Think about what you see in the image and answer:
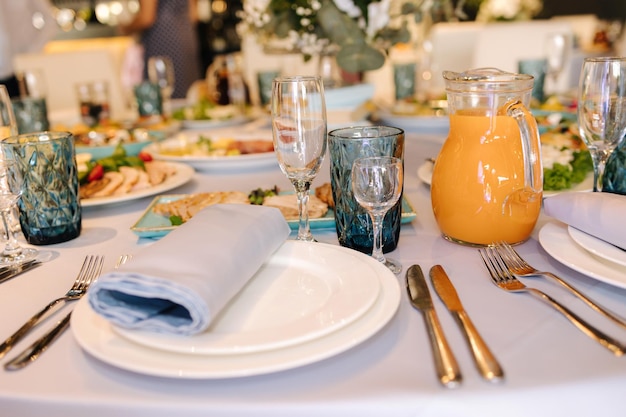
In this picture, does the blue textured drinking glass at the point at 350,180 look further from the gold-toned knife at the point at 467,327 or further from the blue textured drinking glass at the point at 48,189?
the blue textured drinking glass at the point at 48,189

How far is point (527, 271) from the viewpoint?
2.35ft

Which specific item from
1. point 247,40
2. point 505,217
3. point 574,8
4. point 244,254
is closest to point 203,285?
point 244,254

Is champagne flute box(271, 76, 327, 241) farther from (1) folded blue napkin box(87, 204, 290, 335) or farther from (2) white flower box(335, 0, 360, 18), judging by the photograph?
(2) white flower box(335, 0, 360, 18)

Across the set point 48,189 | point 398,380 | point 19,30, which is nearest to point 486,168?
point 398,380

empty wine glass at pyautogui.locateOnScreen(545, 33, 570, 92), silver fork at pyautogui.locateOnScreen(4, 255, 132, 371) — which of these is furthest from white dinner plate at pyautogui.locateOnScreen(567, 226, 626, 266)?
empty wine glass at pyautogui.locateOnScreen(545, 33, 570, 92)

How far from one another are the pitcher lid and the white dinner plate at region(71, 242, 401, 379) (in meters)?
0.34

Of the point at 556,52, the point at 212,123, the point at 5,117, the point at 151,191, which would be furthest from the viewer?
the point at 556,52

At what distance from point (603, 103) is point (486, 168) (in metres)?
0.22

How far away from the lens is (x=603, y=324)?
593 mm

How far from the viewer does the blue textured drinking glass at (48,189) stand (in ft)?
2.95

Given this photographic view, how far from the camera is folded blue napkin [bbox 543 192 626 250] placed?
0.71m

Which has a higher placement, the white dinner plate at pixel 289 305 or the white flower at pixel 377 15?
the white flower at pixel 377 15

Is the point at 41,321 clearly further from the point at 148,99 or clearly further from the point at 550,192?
the point at 148,99

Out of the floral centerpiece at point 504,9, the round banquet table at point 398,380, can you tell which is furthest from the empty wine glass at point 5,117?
the floral centerpiece at point 504,9
